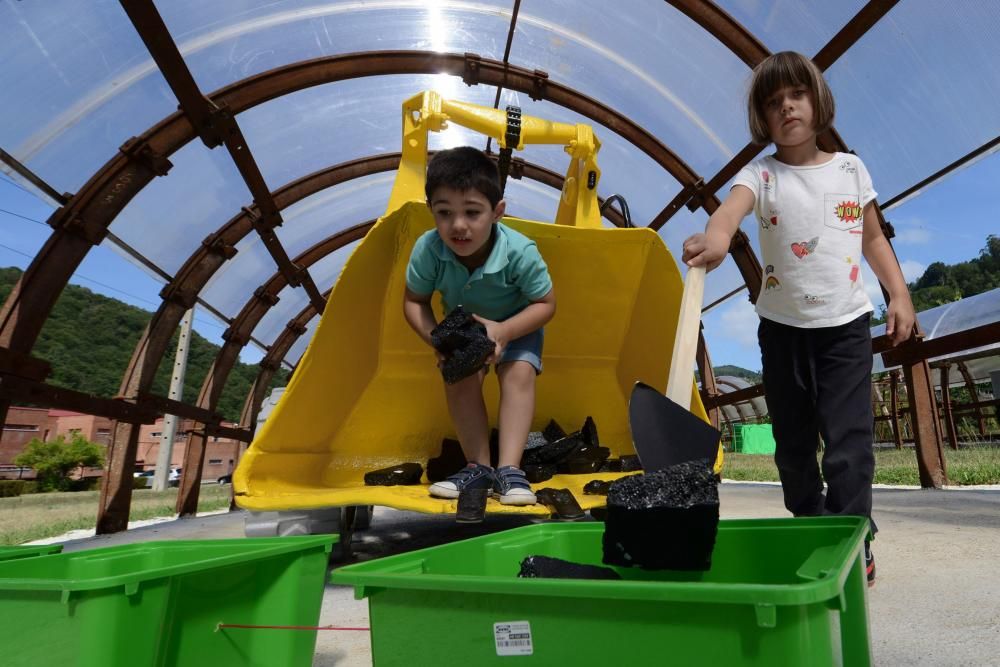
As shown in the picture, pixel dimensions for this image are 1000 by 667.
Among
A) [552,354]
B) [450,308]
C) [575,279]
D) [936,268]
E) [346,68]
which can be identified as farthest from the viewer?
[936,268]

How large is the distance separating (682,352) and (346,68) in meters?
3.59

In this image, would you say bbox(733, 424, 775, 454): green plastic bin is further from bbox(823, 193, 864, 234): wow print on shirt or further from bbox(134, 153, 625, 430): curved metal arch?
bbox(823, 193, 864, 234): wow print on shirt

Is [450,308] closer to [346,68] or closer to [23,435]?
[346,68]

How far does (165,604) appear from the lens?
35.9 inches

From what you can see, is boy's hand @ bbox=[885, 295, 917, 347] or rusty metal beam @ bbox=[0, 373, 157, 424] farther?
rusty metal beam @ bbox=[0, 373, 157, 424]

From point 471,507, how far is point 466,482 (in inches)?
11.3

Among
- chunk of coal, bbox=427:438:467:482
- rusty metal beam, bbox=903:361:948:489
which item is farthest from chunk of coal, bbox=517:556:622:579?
rusty metal beam, bbox=903:361:948:489

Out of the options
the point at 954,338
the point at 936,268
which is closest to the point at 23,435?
the point at 954,338

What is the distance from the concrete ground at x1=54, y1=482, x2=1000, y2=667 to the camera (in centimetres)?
124

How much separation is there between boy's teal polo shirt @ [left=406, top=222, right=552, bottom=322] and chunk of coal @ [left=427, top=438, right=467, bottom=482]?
0.74 meters

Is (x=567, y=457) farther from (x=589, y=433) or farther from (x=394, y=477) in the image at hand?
(x=394, y=477)

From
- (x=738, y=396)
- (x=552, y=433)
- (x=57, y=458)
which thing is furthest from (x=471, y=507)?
(x=57, y=458)

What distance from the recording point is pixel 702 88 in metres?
4.41

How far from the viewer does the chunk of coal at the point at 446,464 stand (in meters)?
2.66
